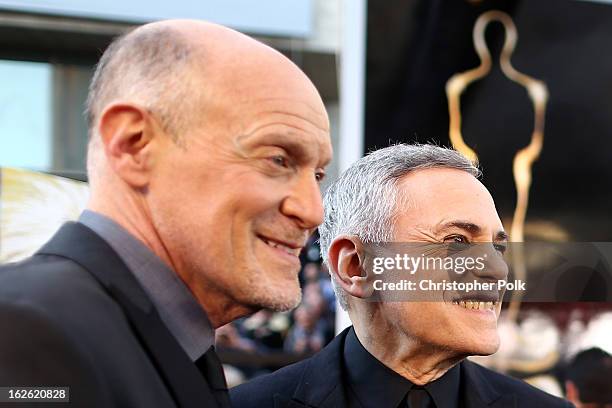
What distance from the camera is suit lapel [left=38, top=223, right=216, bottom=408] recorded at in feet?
3.24

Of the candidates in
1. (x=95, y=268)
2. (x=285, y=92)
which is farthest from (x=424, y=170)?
(x=95, y=268)

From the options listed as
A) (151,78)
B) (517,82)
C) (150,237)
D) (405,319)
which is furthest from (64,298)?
(517,82)

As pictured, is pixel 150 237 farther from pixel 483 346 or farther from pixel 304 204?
pixel 483 346

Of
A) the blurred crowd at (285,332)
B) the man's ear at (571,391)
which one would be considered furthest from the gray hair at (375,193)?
the blurred crowd at (285,332)

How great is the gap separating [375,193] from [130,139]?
30.4 inches

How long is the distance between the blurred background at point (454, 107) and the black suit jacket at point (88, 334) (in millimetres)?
2120

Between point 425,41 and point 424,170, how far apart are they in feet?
7.93

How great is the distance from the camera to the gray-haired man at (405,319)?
1.60 metres

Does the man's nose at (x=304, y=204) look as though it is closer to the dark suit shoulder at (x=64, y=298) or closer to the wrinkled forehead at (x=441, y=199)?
the dark suit shoulder at (x=64, y=298)

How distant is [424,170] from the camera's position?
1714 mm

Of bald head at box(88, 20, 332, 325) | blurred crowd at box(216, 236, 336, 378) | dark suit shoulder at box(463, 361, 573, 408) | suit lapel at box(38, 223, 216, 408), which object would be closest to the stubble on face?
bald head at box(88, 20, 332, 325)

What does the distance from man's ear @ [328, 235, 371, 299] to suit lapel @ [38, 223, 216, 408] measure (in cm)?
73

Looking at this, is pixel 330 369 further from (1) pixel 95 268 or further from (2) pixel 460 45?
(2) pixel 460 45

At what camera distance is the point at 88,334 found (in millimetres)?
860
